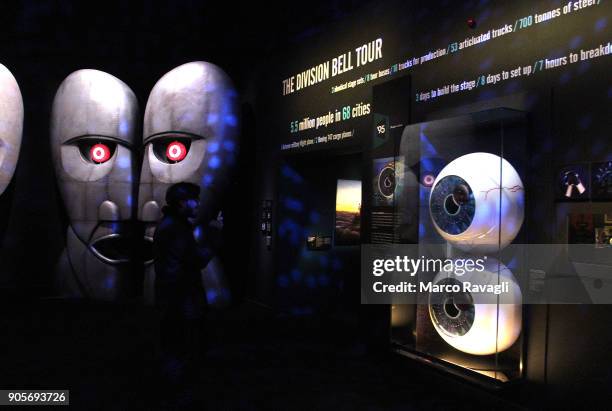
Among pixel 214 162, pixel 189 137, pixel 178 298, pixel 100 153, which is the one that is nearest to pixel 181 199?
pixel 178 298

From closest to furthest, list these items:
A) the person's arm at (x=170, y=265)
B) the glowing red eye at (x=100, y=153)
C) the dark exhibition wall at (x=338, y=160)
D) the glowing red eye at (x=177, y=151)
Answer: the person's arm at (x=170, y=265) → the dark exhibition wall at (x=338, y=160) → the glowing red eye at (x=177, y=151) → the glowing red eye at (x=100, y=153)

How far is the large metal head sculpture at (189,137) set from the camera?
20.6 ft

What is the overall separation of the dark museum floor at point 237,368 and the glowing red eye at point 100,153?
2.08 m

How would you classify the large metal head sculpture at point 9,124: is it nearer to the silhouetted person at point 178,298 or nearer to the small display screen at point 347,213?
the small display screen at point 347,213

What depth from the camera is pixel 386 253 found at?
420 centimetres

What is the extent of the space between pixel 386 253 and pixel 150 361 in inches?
86.5

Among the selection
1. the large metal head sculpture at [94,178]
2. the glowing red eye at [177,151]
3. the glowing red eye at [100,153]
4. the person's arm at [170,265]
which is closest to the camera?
the person's arm at [170,265]


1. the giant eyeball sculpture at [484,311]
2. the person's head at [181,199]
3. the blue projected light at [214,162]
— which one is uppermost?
Result: the blue projected light at [214,162]

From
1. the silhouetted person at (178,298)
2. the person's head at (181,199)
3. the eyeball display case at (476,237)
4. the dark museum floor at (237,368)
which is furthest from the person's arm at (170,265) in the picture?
the eyeball display case at (476,237)

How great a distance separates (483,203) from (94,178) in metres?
5.19

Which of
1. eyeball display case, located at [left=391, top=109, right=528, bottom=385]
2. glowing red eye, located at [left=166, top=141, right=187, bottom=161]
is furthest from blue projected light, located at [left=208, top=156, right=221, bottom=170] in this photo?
eyeball display case, located at [left=391, top=109, right=528, bottom=385]

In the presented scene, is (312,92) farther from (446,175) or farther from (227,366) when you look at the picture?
(227,366)

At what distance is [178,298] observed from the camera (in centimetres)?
297

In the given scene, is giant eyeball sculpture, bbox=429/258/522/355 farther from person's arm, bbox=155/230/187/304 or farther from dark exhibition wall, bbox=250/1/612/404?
person's arm, bbox=155/230/187/304
